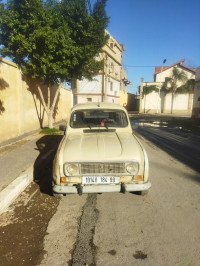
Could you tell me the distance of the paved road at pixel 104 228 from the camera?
2432mm

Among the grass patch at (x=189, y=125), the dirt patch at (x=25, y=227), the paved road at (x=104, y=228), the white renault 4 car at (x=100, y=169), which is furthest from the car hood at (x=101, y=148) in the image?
the grass patch at (x=189, y=125)

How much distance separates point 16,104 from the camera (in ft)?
32.4

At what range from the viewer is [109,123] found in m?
4.84

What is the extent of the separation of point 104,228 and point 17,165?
3.60 meters

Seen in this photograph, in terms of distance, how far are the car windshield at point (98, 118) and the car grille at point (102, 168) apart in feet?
5.16

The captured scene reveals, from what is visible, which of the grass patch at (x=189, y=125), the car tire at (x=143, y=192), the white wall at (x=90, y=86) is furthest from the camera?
the white wall at (x=90, y=86)

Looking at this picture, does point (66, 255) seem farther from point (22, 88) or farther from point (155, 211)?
point (22, 88)

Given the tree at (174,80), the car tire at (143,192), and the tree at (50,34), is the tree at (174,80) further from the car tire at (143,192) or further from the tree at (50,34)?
the car tire at (143,192)

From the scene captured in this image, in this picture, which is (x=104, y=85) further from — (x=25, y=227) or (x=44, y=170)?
(x=25, y=227)

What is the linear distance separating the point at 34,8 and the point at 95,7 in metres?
3.42

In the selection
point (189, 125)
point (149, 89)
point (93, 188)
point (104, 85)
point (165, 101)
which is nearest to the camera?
point (93, 188)

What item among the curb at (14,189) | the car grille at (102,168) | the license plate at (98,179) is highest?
the car grille at (102,168)

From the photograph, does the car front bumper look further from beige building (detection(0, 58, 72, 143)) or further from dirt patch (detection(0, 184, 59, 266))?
beige building (detection(0, 58, 72, 143))

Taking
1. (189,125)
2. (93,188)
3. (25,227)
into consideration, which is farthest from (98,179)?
(189,125)
